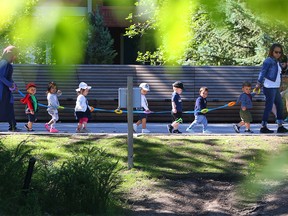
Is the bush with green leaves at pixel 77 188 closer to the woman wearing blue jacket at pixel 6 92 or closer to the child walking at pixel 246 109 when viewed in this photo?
the woman wearing blue jacket at pixel 6 92

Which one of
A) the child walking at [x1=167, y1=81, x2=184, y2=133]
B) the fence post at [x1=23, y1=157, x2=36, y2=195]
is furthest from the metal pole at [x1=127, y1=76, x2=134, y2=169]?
the child walking at [x1=167, y1=81, x2=184, y2=133]

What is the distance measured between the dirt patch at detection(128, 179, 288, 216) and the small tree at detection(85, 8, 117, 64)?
5.51m

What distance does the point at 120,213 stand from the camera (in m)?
7.85

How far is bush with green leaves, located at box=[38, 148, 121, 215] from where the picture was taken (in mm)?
7762

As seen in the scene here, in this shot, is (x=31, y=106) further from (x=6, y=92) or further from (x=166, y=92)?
(x=166, y=92)

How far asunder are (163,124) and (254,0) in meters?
13.8

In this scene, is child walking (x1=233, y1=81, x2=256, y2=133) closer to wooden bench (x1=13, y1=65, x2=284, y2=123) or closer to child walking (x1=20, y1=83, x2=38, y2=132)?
wooden bench (x1=13, y1=65, x2=284, y2=123)

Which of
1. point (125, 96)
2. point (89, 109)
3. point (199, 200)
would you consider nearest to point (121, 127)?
point (89, 109)

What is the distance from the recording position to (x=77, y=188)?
305 inches

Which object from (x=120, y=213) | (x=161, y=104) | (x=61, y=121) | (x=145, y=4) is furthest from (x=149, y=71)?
(x=145, y=4)

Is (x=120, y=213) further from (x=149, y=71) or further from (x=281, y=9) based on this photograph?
(x=149, y=71)

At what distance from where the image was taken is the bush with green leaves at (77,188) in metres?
7.76

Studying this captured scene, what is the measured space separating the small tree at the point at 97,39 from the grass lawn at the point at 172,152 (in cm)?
631

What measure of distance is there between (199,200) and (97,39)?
21.3 ft
